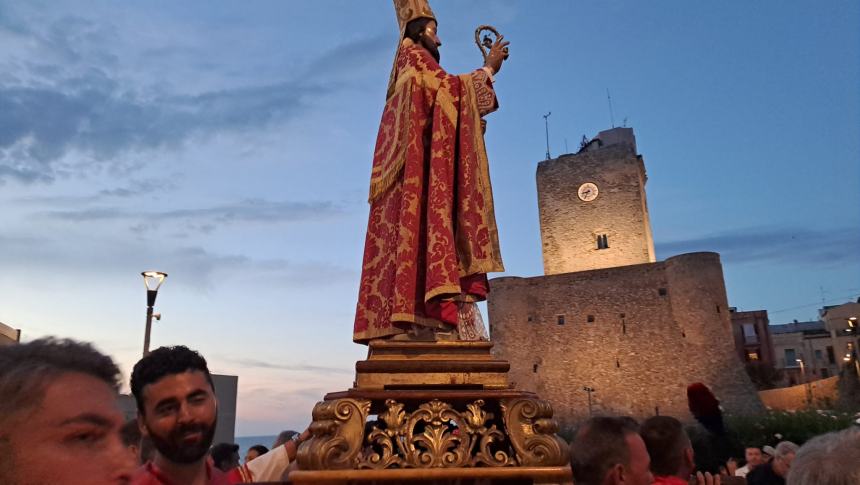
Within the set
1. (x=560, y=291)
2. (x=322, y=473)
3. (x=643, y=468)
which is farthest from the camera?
(x=560, y=291)

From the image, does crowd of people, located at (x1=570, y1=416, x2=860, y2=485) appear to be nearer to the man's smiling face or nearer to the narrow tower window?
the man's smiling face

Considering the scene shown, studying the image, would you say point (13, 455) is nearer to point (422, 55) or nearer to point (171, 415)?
point (171, 415)

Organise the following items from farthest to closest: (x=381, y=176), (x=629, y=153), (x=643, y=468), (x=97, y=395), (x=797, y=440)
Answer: (x=629, y=153) < (x=797, y=440) < (x=381, y=176) < (x=643, y=468) < (x=97, y=395)

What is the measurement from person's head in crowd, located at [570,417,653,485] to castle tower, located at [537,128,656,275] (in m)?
33.3

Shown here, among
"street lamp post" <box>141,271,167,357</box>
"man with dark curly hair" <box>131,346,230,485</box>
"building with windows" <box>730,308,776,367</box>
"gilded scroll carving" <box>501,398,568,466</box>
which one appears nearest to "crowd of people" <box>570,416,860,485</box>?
"gilded scroll carving" <box>501,398,568,466</box>

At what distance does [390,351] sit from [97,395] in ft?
4.35

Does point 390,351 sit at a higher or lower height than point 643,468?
higher

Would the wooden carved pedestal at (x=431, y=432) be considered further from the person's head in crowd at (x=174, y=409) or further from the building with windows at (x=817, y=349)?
the building with windows at (x=817, y=349)

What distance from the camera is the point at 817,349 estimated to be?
48.6 metres

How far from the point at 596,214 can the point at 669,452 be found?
110ft

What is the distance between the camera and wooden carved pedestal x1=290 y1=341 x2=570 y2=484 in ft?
6.17

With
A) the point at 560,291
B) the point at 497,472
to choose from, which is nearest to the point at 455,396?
the point at 497,472

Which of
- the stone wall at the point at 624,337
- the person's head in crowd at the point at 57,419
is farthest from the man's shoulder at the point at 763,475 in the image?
the stone wall at the point at 624,337

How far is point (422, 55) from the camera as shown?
9.80 ft
